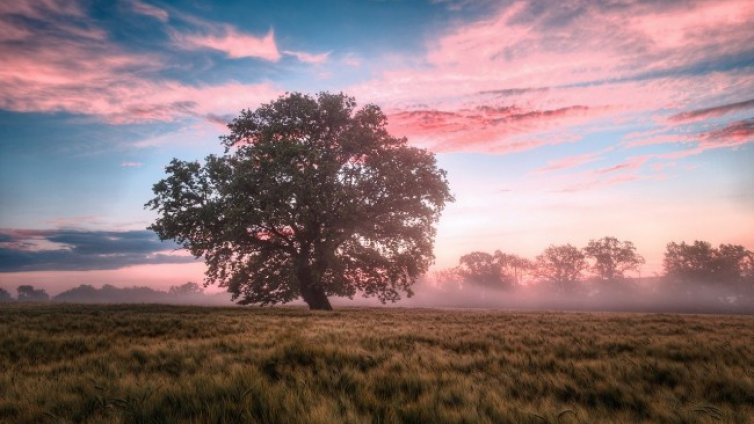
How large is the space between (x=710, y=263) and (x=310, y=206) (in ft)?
408

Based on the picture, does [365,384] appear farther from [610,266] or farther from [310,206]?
[610,266]

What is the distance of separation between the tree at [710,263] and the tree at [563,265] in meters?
24.9

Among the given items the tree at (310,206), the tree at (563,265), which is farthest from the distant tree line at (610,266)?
the tree at (310,206)

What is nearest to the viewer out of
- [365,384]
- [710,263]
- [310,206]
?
[365,384]

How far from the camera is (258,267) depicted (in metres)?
27.2

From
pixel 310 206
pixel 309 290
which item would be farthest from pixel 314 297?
pixel 310 206

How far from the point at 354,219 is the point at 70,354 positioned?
18.8 metres

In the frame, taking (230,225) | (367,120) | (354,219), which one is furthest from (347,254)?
(367,120)

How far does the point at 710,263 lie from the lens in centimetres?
10531

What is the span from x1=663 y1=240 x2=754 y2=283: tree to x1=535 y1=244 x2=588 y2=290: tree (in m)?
24.9

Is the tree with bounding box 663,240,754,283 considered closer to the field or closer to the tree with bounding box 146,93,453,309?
the tree with bounding box 146,93,453,309

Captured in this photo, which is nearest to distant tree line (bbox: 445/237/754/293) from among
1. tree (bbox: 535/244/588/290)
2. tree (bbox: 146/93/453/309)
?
tree (bbox: 535/244/588/290)

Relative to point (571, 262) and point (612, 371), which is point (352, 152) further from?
point (571, 262)

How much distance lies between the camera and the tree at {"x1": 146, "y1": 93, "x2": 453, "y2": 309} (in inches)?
975
